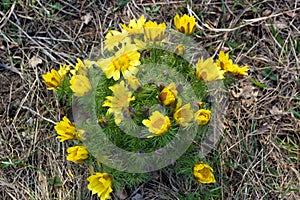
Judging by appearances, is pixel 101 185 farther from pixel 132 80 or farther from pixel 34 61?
pixel 34 61

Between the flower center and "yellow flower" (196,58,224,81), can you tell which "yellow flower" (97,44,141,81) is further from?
"yellow flower" (196,58,224,81)

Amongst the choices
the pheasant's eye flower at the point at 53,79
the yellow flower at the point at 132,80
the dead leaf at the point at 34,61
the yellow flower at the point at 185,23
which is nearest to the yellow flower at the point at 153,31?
the yellow flower at the point at 185,23

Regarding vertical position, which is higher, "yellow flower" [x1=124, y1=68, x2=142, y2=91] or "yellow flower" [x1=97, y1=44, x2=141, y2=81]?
"yellow flower" [x1=97, y1=44, x2=141, y2=81]

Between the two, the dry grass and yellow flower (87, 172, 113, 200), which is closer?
yellow flower (87, 172, 113, 200)

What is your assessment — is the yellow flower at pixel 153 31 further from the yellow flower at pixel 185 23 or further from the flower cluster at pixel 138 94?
the yellow flower at pixel 185 23

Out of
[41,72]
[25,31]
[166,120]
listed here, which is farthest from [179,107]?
[25,31]

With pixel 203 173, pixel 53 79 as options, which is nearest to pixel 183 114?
pixel 203 173

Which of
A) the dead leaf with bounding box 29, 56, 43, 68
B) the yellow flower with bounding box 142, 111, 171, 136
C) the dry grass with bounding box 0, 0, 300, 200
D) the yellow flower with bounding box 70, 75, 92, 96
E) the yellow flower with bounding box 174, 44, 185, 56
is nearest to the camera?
the yellow flower with bounding box 142, 111, 171, 136

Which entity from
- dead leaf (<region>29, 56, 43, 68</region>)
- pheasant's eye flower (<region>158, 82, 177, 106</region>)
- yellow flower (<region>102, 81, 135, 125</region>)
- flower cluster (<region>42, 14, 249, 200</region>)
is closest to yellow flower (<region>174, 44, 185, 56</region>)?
flower cluster (<region>42, 14, 249, 200</region>)
